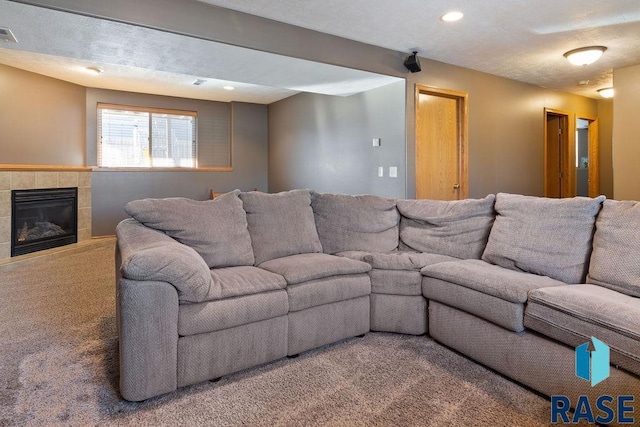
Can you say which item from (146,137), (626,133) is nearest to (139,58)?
(146,137)

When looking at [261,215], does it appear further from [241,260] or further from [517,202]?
[517,202]

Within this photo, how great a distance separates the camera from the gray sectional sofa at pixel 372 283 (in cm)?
171

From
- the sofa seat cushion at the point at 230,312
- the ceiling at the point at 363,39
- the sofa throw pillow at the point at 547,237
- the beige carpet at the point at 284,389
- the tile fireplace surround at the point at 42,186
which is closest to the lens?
the beige carpet at the point at 284,389

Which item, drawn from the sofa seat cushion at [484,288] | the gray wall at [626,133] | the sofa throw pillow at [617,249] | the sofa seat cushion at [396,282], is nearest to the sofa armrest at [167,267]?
the sofa seat cushion at [396,282]

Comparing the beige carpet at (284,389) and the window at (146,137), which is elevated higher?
the window at (146,137)

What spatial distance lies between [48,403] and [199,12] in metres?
2.83

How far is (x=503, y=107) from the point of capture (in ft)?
17.2

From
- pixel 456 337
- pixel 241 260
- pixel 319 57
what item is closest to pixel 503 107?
pixel 319 57

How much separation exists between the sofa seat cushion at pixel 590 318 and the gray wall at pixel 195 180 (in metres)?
6.15

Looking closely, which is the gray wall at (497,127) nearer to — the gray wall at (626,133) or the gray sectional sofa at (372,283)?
the gray wall at (626,133)

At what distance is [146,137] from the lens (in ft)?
22.2

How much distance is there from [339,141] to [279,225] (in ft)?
9.79

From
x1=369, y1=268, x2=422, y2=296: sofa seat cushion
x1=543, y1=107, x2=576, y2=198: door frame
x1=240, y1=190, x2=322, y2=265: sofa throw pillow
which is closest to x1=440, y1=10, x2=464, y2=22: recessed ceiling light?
x1=240, y1=190, x2=322, y2=265: sofa throw pillow

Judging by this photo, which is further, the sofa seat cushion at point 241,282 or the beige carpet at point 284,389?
the sofa seat cushion at point 241,282
